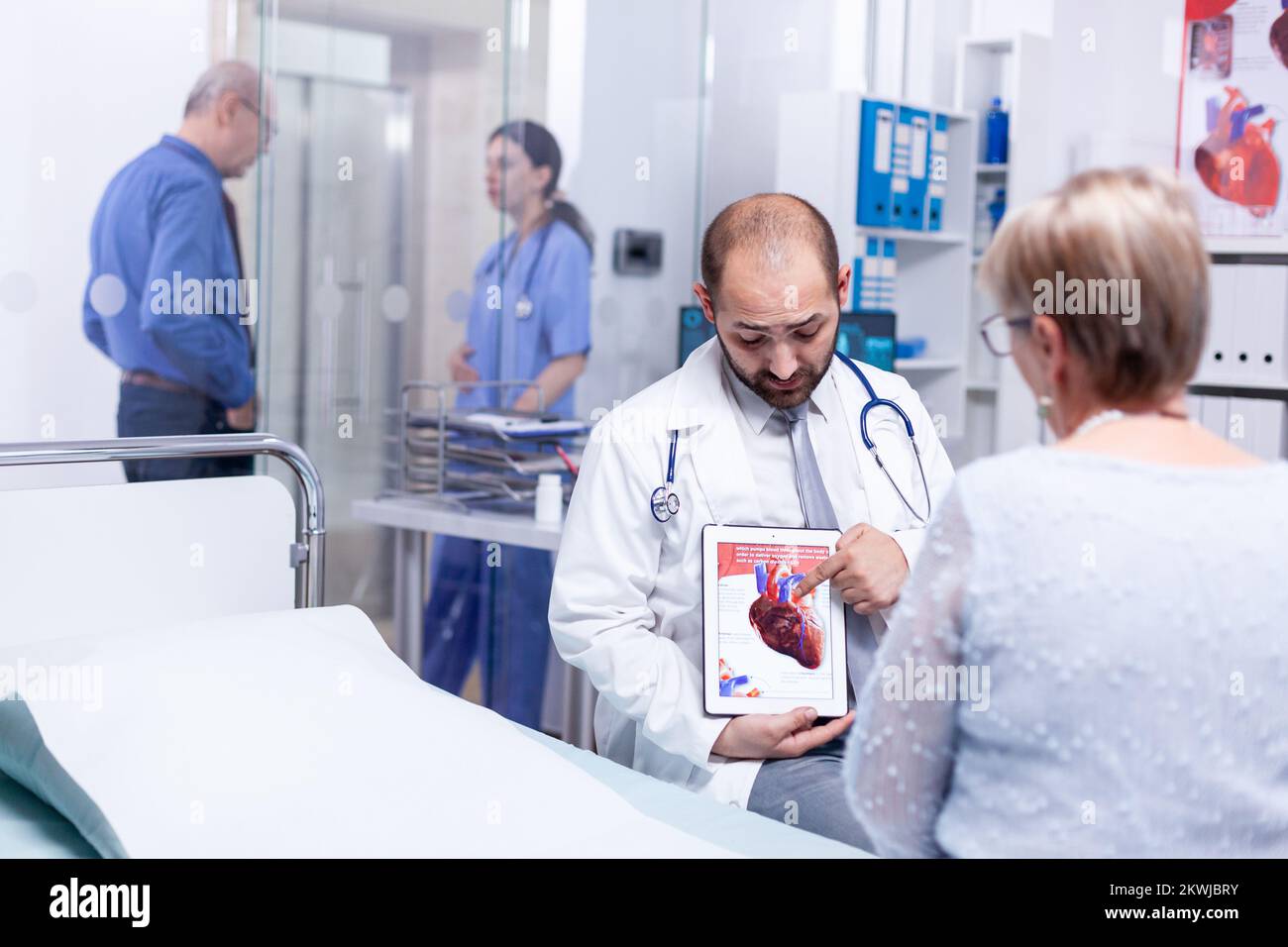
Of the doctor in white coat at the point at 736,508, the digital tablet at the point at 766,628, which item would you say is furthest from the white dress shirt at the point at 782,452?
the digital tablet at the point at 766,628

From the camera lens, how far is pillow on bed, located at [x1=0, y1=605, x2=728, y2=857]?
1.68m

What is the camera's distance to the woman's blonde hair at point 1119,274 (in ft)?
3.84

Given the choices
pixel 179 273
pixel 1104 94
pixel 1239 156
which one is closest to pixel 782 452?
pixel 179 273

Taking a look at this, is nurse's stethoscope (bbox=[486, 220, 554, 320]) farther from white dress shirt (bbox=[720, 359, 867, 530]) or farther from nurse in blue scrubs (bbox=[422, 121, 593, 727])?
white dress shirt (bbox=[720, 359, 867, 530])

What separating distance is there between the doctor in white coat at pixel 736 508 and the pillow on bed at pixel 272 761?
21 centimetres

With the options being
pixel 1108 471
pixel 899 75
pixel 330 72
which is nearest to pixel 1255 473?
pixel 1108 471

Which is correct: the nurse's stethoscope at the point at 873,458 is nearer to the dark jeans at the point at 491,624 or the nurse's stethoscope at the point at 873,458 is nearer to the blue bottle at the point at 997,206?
the dark jeans at the point at 491,624

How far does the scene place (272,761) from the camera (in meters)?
1.76

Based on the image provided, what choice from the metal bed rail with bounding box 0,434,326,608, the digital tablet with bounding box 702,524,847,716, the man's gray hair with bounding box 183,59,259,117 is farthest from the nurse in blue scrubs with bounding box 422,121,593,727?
the digital tablet with bounding box 702,524,847,716

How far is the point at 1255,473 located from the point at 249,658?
4.43ft

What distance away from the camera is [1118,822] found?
1217 millimetres

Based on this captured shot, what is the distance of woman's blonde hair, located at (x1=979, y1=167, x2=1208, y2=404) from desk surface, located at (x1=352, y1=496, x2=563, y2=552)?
201 centimetres
